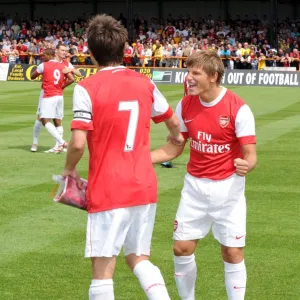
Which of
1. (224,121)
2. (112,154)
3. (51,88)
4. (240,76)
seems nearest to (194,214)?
(224,121)

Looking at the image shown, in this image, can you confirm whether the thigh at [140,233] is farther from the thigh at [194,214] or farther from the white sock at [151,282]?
the thigh at [194,214]

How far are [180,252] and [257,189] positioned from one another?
6.43m

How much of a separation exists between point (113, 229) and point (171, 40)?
44586 millimetres

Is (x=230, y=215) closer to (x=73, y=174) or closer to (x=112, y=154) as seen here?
(x=112, y=154)

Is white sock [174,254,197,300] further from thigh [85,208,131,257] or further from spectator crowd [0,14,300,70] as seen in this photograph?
spectator crowd [0,14,300,70]

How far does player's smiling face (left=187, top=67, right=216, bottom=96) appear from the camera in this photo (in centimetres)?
622

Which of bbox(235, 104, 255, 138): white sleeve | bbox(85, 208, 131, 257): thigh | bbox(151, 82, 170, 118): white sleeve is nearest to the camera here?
bbox(85, 208, 131, 257): thigh

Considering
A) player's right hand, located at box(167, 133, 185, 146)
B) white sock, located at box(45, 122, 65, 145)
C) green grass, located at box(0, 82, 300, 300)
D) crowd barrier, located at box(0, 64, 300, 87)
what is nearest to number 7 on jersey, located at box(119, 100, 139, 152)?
player's right hand, located at box(167, 133, 185, 146)

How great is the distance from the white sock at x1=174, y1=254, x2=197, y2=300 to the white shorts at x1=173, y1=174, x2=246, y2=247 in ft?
0.59

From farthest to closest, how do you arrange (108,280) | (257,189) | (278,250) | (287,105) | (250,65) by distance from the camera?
(250,65) < (287,105) < (257,189) < (278,250) < (108,280)

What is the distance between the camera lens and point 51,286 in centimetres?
756

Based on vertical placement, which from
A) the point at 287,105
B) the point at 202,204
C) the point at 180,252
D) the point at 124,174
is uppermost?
the point at 124,174

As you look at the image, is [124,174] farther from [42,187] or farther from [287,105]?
[287,105]

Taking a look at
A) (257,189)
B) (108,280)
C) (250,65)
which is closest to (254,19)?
(250,65)
